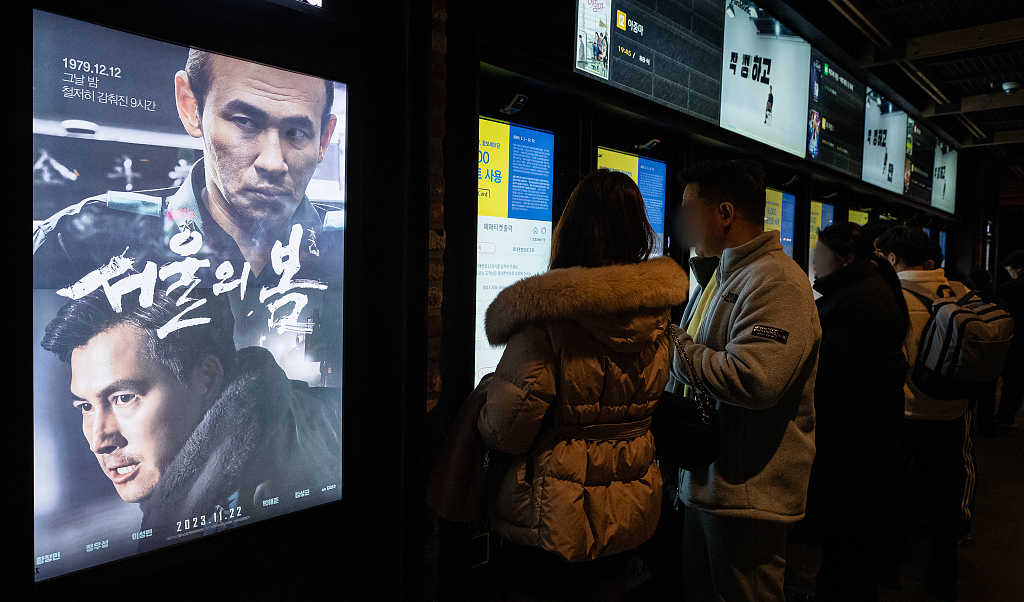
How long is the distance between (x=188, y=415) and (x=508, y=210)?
1.32 m

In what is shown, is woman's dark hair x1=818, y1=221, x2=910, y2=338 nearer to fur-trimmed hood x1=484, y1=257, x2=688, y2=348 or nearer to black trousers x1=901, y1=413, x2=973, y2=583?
black trousers x1=901, y1=413, x2=973, y2=583

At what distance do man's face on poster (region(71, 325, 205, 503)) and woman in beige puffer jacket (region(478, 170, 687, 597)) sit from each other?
2.39 feet

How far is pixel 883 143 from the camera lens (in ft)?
18.4

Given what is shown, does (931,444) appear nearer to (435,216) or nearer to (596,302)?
(596,302)

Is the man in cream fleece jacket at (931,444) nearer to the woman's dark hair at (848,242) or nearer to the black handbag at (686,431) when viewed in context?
the woman's dark hair at (848,242)

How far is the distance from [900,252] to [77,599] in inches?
145

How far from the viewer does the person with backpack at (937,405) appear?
9.19 ft

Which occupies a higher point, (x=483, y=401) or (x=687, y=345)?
(x=687, y=345)

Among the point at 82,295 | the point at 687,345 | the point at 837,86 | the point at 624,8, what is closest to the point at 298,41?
the point at 82,295

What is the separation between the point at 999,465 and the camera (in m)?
4.89

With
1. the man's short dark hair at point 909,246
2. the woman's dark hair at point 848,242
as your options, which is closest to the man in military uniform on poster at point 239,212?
the woman's dark hair at point 848,242

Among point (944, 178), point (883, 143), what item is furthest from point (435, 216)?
point (944, 178)

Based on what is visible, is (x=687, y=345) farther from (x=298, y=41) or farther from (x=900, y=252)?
(x=900, y=252)

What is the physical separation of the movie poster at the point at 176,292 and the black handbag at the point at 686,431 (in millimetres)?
922
